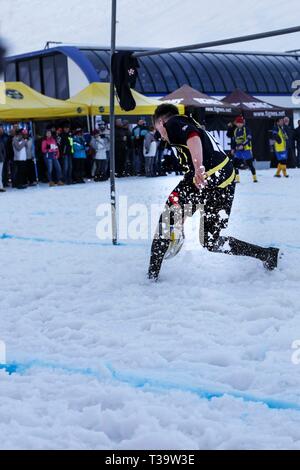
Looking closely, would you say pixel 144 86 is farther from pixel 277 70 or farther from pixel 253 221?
pixel 253 221

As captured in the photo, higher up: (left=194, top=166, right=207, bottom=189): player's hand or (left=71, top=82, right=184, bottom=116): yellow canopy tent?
(left=71, top=82, right=184, bottom=116): yellow canopy tent

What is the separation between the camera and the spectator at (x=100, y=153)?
19656mm

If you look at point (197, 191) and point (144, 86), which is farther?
point (144, 86)

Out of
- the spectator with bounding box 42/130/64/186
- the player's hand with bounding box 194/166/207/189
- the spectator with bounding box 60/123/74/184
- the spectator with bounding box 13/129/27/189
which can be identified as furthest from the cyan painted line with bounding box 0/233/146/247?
the spectator with bounding box 60/123/74/184

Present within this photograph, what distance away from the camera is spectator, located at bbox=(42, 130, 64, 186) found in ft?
59.5

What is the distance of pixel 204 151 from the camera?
5.50 meters

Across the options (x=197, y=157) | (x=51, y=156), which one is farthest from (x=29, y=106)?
(x=197, y=157)

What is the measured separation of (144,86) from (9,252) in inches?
838

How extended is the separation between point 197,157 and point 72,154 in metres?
14.1

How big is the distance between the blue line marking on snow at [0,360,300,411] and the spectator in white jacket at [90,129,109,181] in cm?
1615

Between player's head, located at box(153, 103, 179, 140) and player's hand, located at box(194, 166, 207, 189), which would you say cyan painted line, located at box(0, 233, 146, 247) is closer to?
player's head, located at box(153, 103, 179, 140)

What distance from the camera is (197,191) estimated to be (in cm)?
548

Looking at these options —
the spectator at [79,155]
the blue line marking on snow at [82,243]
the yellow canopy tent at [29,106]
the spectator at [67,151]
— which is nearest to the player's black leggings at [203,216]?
the blue line marking on snow at [82,243]

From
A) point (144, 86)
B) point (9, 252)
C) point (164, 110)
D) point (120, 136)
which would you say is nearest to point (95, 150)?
point (120, 136)
